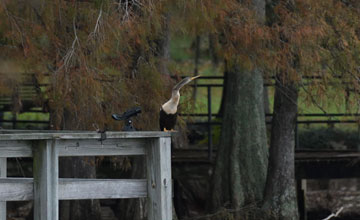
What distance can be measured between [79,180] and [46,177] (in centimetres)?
38

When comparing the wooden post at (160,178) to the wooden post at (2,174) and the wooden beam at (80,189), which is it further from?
the wooden post at (2,174)

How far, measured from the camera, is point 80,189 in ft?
20.8

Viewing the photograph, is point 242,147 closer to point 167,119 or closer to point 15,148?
point 167,119

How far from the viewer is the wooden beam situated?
616 cm

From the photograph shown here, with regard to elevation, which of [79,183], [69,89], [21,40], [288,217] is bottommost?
[288,217]

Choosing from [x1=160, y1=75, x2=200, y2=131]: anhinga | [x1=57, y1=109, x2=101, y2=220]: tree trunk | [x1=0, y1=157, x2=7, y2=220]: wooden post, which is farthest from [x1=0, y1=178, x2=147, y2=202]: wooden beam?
[x1=57, y1=109, x2=101, y2=220]: tree trunk

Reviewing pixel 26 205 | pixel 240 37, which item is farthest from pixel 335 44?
pixel 26 205

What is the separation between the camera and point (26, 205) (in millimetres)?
14820

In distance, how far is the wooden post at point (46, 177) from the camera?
6.09m

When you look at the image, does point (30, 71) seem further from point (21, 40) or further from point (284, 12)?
point (284, 12)

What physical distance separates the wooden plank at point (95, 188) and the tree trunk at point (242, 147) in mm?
Result: 6289

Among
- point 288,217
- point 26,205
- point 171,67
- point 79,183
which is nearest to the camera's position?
point 79,183

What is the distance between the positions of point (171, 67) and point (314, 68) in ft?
6.47

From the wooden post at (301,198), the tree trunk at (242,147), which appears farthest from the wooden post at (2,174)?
the wooden post at (301,198)
